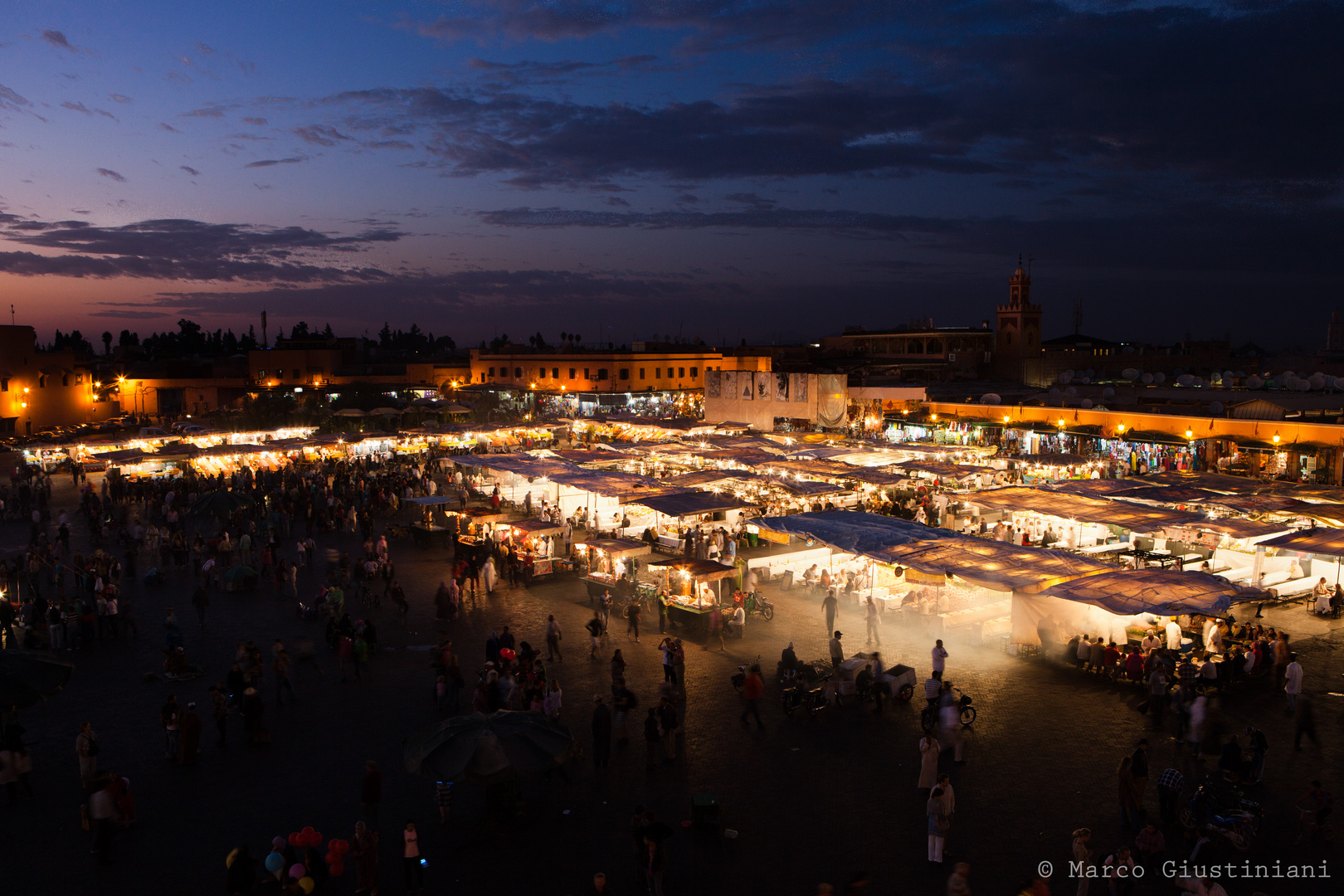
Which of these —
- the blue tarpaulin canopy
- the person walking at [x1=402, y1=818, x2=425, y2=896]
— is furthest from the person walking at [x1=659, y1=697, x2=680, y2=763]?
the blue tarpaulin canopy

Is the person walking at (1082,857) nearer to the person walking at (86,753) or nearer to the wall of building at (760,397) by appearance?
the person walking at (86,753)

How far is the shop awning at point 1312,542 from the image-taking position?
52.0 feet

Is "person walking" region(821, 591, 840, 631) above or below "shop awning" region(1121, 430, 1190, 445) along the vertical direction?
below

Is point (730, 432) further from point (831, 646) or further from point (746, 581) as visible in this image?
point (831, 646)

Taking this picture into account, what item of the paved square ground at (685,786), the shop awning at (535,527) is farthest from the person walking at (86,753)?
the shop awning at (535,527)

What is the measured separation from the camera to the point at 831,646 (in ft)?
40.9

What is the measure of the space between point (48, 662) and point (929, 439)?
110 feet

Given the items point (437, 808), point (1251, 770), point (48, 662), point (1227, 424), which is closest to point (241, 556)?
point (48, 662)

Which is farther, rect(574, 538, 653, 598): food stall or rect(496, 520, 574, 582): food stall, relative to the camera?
rect(496, 520, 574, 582): food stall

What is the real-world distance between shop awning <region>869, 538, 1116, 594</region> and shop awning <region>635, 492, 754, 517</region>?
5.39 metres

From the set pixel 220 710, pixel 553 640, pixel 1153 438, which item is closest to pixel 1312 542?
pixel 1153 438

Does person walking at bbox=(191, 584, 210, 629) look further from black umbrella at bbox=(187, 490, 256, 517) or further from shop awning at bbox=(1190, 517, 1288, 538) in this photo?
shop awning at bbox=(1190, 517, 1288, 538)

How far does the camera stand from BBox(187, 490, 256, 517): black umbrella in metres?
20.9

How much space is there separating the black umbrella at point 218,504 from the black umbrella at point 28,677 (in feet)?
36.9
